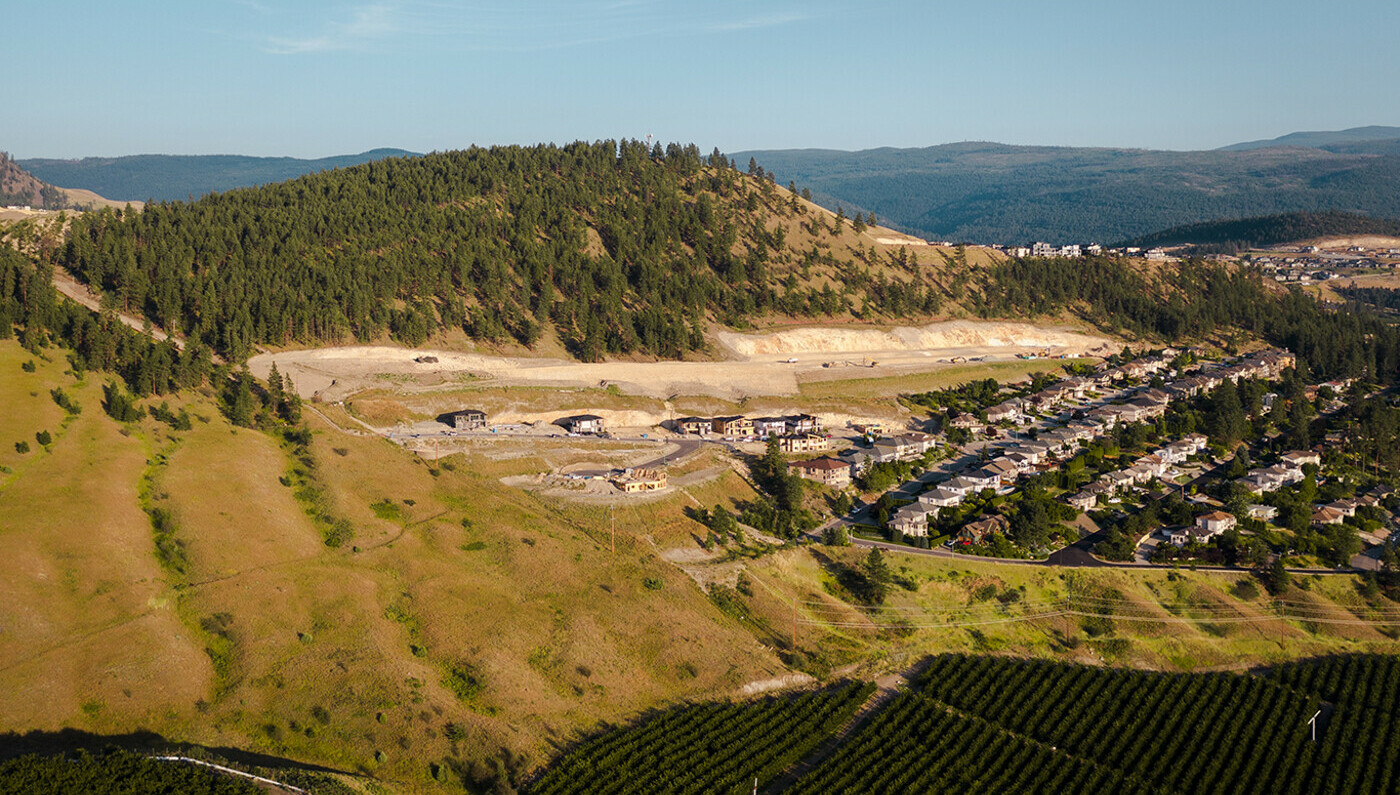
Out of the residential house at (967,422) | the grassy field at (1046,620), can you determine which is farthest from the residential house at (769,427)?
the grassy field at (1046,620)

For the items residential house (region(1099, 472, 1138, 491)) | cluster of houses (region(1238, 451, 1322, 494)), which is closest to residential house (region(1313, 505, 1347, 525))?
cluster of houses (region(1238, 451, 1322, 494))

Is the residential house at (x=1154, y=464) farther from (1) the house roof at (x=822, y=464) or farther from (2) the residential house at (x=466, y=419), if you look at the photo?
(2) the residential house at (x=466, y=419)

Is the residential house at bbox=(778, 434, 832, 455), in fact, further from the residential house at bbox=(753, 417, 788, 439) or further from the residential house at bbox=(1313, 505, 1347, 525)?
the residential house at bbox=(1313, 505, 1347, 525)

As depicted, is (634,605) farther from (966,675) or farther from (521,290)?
(521,290)

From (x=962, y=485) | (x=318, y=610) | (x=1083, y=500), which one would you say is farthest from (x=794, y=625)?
(x=1083, y=500)

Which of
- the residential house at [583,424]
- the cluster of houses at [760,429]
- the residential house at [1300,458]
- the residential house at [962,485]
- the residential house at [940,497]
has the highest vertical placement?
the residential house at [583,424]

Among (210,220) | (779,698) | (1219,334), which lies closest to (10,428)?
(779,698)

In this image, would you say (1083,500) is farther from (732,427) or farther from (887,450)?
(732,427)
